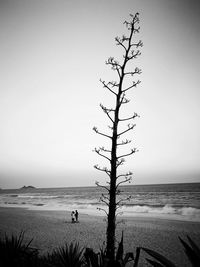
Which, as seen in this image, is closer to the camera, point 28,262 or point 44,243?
point 28,262

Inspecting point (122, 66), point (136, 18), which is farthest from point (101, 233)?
point (136, 18)

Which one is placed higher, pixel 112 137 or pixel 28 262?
pixel 112 137

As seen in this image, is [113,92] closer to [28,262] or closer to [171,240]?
[28,262]

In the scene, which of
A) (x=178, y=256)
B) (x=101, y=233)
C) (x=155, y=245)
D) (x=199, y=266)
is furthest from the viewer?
(x=101, y=233)

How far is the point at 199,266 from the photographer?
1.95 metres

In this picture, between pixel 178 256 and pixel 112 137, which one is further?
pixel 178 256

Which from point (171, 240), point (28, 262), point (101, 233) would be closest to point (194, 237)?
point (171, 240)

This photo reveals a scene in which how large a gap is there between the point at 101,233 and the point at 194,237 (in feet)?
19.9

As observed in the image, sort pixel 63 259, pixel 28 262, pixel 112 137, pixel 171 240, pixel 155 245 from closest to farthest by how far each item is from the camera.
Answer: pixel 28 262
pixel 63 259
pixel 112 137
pixel 155 245
pixel 171 240

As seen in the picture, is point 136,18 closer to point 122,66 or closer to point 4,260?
point 122,66

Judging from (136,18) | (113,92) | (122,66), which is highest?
(136,18)

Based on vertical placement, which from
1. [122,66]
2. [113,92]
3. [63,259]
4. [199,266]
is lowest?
[63,259]

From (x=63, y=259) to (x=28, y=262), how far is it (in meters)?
0.68

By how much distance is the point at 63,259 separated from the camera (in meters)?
4.28
